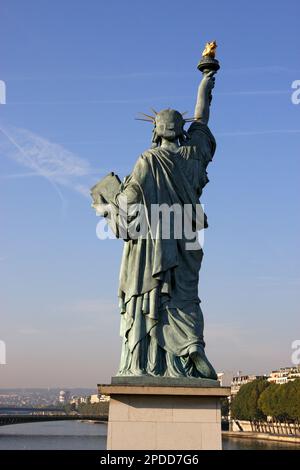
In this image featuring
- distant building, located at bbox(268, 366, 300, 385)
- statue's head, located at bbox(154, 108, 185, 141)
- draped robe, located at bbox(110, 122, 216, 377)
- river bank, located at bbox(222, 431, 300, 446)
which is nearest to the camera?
draped robe, located at bbox(110, 122, 216, 377)

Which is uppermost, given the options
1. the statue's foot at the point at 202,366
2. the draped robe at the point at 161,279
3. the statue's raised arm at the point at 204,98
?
the statue's raised arm at the point at 204,98

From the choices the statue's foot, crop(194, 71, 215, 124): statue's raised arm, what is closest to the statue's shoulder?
crop(194, 71, 215, 124): statue's raised arm

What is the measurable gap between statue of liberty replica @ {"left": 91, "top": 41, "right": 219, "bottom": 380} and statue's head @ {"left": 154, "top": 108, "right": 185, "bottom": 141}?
0.02 metres

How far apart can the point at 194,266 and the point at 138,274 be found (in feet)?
3.56

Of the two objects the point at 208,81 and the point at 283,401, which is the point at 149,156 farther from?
the point at 283,401

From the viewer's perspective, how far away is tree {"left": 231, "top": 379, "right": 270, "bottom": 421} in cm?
7000

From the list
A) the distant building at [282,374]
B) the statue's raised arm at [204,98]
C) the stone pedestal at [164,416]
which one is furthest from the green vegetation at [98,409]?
the stone pedestal at [164,416]

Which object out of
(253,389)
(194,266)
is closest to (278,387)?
(253,389)

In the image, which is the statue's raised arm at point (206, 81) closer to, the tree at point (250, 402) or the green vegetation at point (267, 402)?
the green vegetation at point (267, 402)

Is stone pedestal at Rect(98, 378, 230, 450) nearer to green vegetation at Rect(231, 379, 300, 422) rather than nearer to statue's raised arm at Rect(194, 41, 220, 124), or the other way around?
statue's raised arm at Rect(194, 41, 220, 124)

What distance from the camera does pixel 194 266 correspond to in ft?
37.8

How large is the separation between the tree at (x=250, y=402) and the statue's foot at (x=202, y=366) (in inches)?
2432

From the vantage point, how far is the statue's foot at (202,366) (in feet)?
34.8

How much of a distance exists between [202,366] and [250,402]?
2496 inches
